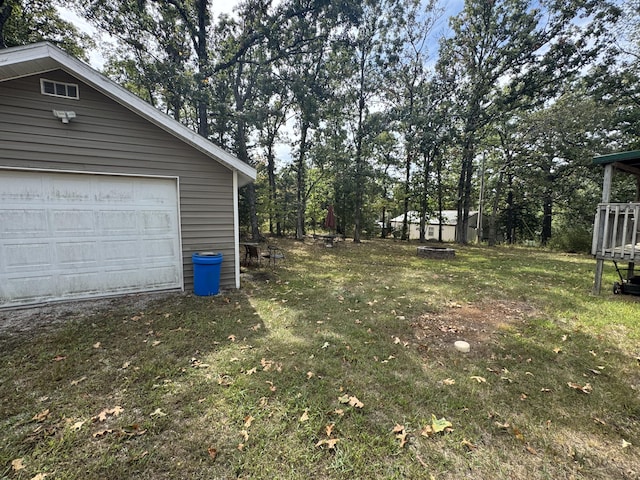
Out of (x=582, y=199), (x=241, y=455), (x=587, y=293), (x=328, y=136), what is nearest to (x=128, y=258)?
(x=241, y=455)

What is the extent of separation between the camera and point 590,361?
11.4 ft

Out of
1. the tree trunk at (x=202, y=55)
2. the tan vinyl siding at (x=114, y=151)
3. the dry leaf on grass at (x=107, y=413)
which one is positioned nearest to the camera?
the dry leaf on grass at (x=107, y=413)

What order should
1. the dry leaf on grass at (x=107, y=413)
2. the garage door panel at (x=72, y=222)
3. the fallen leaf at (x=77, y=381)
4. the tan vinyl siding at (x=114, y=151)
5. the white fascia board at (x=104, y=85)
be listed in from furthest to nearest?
the garage door panel at (x=72, y=222), the tan vinyl siding at (x=114, y=151), the white fascia board at (x=104, y=85), the fallen leaf at (x=77, y=381), the dry leaf on grass at (x=107, y=413)

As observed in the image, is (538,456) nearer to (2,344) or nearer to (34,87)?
(2,344)

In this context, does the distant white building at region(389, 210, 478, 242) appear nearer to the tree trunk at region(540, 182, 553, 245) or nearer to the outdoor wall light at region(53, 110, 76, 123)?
the tree trunk at region(540, 182, 553, 245)

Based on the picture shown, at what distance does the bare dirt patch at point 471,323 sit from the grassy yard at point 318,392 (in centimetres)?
4

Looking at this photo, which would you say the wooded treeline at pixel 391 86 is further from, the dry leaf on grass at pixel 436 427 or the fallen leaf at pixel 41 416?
the dry leaf on grass at pixel 436 427

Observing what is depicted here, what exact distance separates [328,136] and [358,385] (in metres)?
16.7

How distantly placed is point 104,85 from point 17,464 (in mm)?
5328

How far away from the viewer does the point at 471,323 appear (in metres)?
Answer: 4.70

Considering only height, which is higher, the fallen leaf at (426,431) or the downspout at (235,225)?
the downspout at (235,225)

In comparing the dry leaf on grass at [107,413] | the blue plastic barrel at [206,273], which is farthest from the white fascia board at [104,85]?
the dry leaf on grass at [107,413]

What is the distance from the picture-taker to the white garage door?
4.67 metres

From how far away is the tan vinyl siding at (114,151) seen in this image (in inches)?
176
